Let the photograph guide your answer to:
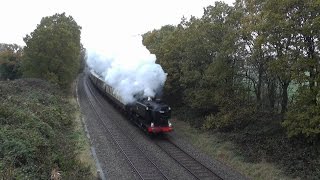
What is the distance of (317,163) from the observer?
739 inches

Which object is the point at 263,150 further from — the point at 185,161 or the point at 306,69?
the point at 306,69

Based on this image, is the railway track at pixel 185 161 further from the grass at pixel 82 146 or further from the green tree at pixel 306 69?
the green tree at pixel 306 69

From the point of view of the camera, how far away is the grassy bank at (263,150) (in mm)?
19250

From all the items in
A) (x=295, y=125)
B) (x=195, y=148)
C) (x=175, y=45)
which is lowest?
(x=195, y=148)

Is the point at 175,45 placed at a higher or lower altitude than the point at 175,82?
higher

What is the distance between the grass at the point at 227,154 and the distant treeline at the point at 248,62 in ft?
4.06

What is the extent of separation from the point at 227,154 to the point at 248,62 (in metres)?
7.10

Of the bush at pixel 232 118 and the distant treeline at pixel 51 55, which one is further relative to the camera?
the distant treeline at pixel 51 55

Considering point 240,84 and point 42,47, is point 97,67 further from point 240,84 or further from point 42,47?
point 240,84

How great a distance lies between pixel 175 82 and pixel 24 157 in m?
20.9

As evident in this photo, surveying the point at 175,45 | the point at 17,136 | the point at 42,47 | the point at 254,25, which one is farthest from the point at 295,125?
the point at 42,47

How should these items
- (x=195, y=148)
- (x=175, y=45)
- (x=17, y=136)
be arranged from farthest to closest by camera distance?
(x=175, y=45)
(x=195, y=148)
(x=17, y=136)

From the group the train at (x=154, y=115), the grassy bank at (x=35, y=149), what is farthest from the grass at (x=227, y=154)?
the grassy bank at (x=35, y=149)

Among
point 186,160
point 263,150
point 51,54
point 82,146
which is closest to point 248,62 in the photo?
point 263,150
